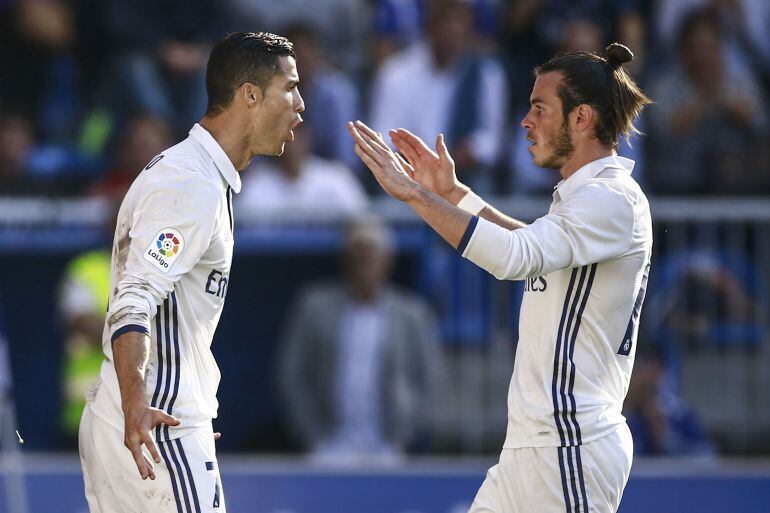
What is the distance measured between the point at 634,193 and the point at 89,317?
548cm

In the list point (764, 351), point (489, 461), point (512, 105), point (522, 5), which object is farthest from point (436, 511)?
point (522, 5)

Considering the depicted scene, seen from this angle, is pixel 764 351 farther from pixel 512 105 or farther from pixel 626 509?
pixel 512 105

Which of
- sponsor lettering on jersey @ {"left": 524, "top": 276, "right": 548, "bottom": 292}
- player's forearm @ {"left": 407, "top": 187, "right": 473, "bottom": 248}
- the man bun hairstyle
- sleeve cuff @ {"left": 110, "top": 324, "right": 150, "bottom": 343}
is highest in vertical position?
the man bun hairstyle

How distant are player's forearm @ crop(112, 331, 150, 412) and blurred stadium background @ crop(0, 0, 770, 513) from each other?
166 inches

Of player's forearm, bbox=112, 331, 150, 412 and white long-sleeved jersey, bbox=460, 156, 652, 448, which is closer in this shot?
player's forearm, bbox=112, 331, 150, 412

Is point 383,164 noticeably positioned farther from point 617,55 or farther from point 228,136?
point 617,55

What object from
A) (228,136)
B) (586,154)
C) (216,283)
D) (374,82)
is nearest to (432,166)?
(586,154)

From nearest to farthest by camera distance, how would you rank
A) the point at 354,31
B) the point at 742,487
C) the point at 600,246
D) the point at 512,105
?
the point at 600,246
the point at 742,487
the point at 512,105
the point at 354,31

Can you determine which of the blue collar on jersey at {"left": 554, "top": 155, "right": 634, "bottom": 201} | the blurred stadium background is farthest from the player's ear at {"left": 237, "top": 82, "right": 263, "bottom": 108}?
the blurred stadium background

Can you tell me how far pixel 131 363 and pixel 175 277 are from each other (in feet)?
1.22

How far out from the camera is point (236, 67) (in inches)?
222

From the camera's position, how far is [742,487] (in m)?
9.43

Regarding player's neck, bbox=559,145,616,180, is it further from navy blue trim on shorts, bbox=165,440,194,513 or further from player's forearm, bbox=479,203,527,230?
navy blue trim on shorts, bbox=165,440,194,513

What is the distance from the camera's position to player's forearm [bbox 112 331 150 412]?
5.02 m
